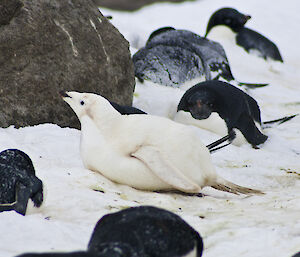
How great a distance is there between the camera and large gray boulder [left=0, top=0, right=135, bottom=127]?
396cm

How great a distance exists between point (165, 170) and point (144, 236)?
113cm

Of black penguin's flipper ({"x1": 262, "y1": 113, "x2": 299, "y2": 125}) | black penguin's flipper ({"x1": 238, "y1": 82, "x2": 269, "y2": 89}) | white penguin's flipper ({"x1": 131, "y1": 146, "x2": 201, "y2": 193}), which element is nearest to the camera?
white penguin's flipper ({"x1": 131, "y1": 146, "x2": 201, "y2": 193})

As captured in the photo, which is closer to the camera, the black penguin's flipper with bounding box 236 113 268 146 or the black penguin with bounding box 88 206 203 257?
the black penguin with bounding box 88 206 203 257

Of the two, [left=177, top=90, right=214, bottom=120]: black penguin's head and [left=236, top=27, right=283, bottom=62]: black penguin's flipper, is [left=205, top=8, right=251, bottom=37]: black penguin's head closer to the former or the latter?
[left=236, top=27, right=283, bottom=62]: black penguin's flipper

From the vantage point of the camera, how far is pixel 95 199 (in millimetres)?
2865

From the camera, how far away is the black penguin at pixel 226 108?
4676mm

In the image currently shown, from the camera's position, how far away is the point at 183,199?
3.11 m

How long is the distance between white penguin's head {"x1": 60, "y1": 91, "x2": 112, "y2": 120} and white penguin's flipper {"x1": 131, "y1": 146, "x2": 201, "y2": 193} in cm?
40

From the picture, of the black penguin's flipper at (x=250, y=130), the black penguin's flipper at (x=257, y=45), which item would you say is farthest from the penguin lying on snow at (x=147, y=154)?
the black penguin's flipper at (x=257, y=45)

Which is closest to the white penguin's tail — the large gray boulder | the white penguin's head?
the white penguin's head

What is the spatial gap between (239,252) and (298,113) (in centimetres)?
354

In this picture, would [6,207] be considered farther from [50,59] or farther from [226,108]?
[226,108]

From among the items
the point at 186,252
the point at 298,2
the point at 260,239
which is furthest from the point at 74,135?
the point at 298,2

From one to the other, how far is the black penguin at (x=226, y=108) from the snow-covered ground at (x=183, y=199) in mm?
136
